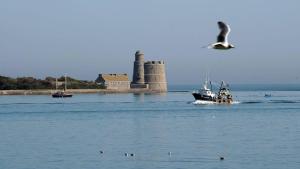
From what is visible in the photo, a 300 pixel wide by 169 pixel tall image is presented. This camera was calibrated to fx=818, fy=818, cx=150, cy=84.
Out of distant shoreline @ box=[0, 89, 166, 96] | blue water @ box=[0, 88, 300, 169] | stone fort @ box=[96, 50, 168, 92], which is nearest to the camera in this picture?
blue water @ box=[0, 88, 300, 169]

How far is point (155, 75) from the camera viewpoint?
133m

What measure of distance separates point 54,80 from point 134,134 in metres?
100

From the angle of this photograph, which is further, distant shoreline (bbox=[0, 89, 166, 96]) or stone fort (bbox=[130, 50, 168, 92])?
stone fort (bbox=[130, 50, 168, 92])

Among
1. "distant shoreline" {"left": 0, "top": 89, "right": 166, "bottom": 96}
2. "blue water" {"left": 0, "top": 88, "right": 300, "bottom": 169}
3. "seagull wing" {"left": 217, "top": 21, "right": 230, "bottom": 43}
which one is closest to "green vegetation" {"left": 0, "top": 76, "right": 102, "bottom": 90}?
"distant shoreline" {"left": 0, "top": 89, "right": 166, "bottom": 96}

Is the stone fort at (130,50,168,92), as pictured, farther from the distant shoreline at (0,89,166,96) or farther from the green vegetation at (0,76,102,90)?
the green vegetation at (0,76,102,90)

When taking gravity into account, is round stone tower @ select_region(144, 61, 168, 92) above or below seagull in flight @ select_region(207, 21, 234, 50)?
above

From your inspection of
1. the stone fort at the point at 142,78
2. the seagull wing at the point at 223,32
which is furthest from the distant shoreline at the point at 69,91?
the seagull wing at the point at 223,32

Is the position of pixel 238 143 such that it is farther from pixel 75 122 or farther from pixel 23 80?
pixel 23 80

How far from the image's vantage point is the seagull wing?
10.6 m

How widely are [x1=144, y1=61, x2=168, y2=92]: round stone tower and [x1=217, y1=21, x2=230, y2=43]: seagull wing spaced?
4745 inches

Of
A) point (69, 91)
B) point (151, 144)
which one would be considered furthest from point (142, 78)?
point (151, 144)

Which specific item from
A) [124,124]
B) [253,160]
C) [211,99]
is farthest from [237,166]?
[211,99]

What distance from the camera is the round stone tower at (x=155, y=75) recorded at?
433 feet

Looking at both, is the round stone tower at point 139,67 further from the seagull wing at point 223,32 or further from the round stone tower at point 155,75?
the seagull wing at point 223,32
